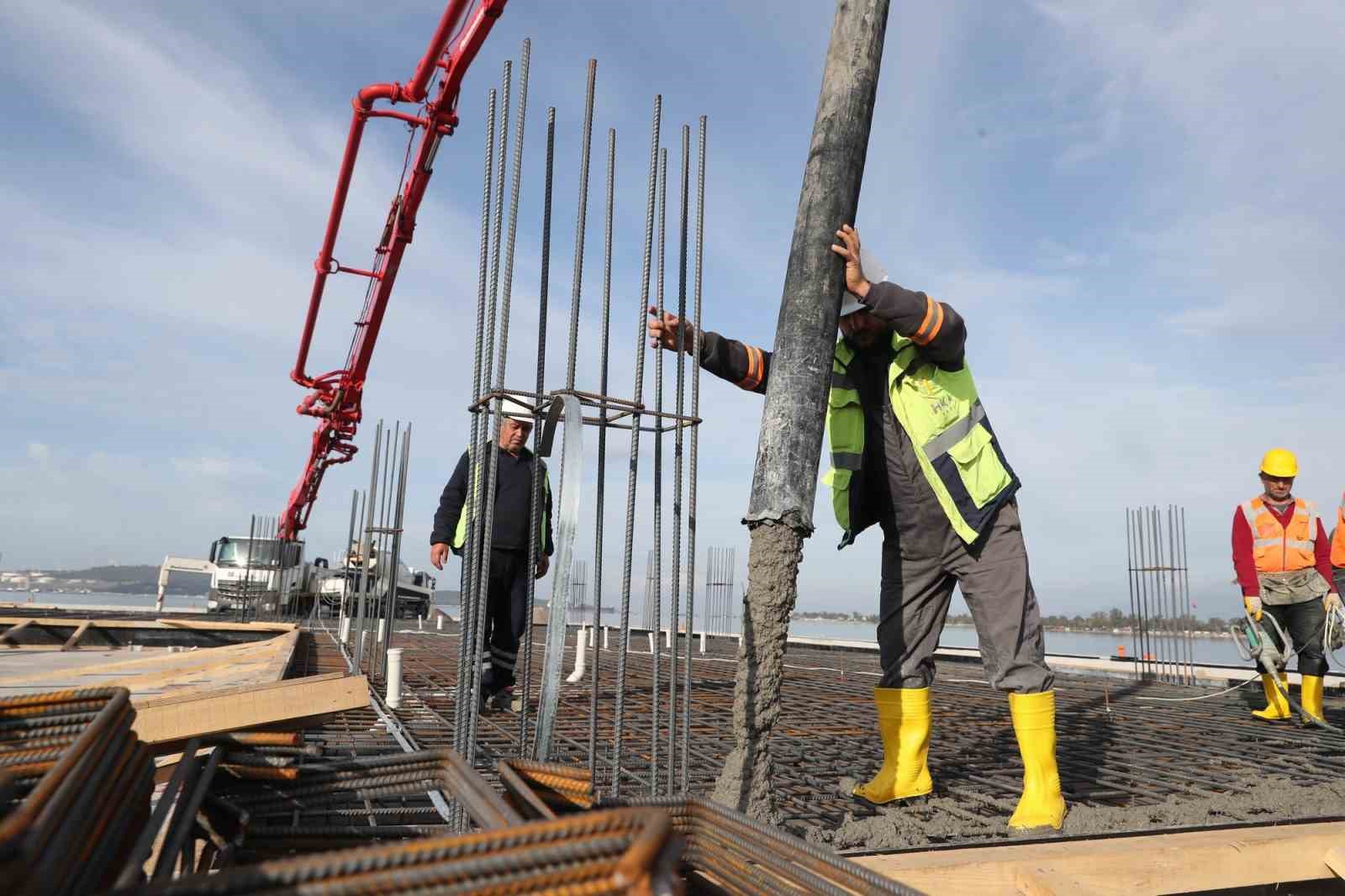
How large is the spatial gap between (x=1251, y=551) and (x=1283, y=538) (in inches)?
7.9

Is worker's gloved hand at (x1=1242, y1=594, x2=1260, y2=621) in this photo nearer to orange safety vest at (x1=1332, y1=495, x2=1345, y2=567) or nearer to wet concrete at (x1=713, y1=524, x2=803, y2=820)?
Result: orange safety vest at (x1=1332, y1=495, x2=1345, y2=567)

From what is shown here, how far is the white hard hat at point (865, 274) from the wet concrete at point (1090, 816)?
1.57 meters

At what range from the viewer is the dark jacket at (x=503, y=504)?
4.91 m

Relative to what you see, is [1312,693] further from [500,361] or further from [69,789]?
[69,789]

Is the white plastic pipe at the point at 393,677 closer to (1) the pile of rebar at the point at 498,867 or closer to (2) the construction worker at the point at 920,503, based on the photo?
(2) the construction worker at the point at 920,503

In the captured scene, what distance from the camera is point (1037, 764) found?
8.85ft

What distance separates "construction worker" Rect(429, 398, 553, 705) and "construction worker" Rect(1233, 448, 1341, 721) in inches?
181

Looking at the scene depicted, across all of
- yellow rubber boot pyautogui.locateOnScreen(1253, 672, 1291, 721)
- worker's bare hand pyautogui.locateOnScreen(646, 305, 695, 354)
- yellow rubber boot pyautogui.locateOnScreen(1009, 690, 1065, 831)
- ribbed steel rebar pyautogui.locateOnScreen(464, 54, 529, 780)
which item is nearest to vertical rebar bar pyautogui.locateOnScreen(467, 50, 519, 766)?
ribbed steel rebar pyautogui.locateOnScreen(464, 54, 529, 780)

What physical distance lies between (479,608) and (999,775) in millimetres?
2192

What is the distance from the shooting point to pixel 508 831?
909 millimetres


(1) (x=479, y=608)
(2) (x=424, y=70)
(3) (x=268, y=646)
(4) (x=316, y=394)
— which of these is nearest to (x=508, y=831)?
(1) (x=479, y=608)

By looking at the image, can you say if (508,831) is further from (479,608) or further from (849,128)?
(849,128)

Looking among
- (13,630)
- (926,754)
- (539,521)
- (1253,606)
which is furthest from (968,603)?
(13,630)

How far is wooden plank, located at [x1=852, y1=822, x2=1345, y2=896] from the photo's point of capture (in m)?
2.16
